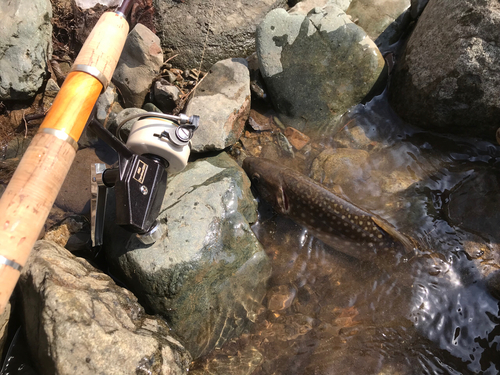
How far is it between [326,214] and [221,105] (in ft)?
6.53

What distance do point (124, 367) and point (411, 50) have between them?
17.4 ft

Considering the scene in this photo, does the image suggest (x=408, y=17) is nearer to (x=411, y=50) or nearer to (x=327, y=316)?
(x=411, y=50)

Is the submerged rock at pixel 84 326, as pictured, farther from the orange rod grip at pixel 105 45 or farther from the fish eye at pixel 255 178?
the fish eye at pixel 255 178

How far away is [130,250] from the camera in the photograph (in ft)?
11.9

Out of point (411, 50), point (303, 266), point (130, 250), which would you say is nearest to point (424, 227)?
point (303, 266)

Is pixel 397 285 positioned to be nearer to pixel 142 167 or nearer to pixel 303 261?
pixel 303 261

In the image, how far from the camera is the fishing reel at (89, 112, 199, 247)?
290 centimetres

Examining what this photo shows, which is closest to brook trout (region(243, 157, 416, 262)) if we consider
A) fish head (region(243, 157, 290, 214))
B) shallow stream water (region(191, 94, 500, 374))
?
fish head (region(243, 157, 290, 214))

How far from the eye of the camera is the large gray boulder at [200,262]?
3.60 meters

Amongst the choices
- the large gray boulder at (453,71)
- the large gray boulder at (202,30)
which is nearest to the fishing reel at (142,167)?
the large gray boulder at (202,30)

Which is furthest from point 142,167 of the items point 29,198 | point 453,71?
point 453,71

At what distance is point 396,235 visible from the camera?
13.6ft

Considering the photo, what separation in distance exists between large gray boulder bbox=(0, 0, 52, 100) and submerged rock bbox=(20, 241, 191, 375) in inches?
97.3

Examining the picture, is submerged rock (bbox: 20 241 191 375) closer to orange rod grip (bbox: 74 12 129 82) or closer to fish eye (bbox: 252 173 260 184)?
orange rod grip (bbox: 74 12 129 82)
